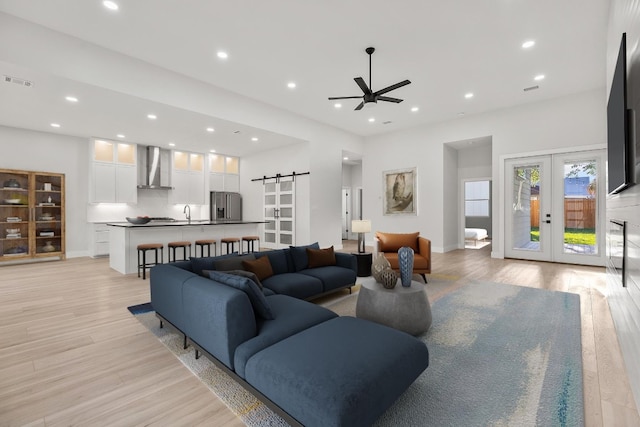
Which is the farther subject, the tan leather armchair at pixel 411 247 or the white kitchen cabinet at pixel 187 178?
the white kitchen cabinet at pixel 187 178

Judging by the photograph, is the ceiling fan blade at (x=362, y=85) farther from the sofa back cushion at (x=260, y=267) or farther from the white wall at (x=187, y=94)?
the white wall at (x=187, y=94)

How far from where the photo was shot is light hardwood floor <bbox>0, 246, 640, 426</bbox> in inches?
68.6

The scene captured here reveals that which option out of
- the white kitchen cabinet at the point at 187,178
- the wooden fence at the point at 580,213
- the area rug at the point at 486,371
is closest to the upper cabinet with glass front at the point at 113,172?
the white kitchen cabinet at the point at 187,178

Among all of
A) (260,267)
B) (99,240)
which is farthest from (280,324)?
(99,240)

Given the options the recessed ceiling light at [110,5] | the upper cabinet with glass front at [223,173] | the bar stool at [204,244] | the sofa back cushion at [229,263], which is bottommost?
the bar stool at [204,244]

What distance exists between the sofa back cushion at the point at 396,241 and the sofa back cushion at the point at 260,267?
234 cm

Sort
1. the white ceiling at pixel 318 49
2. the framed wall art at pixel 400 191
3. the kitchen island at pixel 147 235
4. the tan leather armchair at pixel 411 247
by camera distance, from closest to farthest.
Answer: the white ceiling at pixel 318 49 → the tan leather armchair at pixel 411 247 → the kitchen island at pixel 147 235 → the framed wall art at pixel 400 191

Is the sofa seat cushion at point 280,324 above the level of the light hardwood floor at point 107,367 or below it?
above

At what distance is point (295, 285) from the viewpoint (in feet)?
10.8

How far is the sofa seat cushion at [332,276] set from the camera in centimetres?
369

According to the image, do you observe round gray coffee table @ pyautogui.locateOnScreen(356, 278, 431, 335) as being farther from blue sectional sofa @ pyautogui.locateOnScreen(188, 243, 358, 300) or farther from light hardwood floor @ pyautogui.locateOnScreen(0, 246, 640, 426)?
light hardwood floor @ pyautogui.locateOnScreen(0, 246, 640, 426)

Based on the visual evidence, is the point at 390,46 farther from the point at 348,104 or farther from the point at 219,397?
the point at 219,397

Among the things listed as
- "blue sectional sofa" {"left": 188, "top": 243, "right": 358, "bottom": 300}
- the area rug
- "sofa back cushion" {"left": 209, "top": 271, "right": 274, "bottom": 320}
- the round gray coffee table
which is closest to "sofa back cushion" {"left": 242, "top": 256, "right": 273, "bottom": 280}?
"blue sectional sofa" {"left": 188, "top": 243, "right": 358, "bottom": 300}

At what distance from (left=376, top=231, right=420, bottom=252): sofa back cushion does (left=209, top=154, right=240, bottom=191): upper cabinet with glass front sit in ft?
20.6
